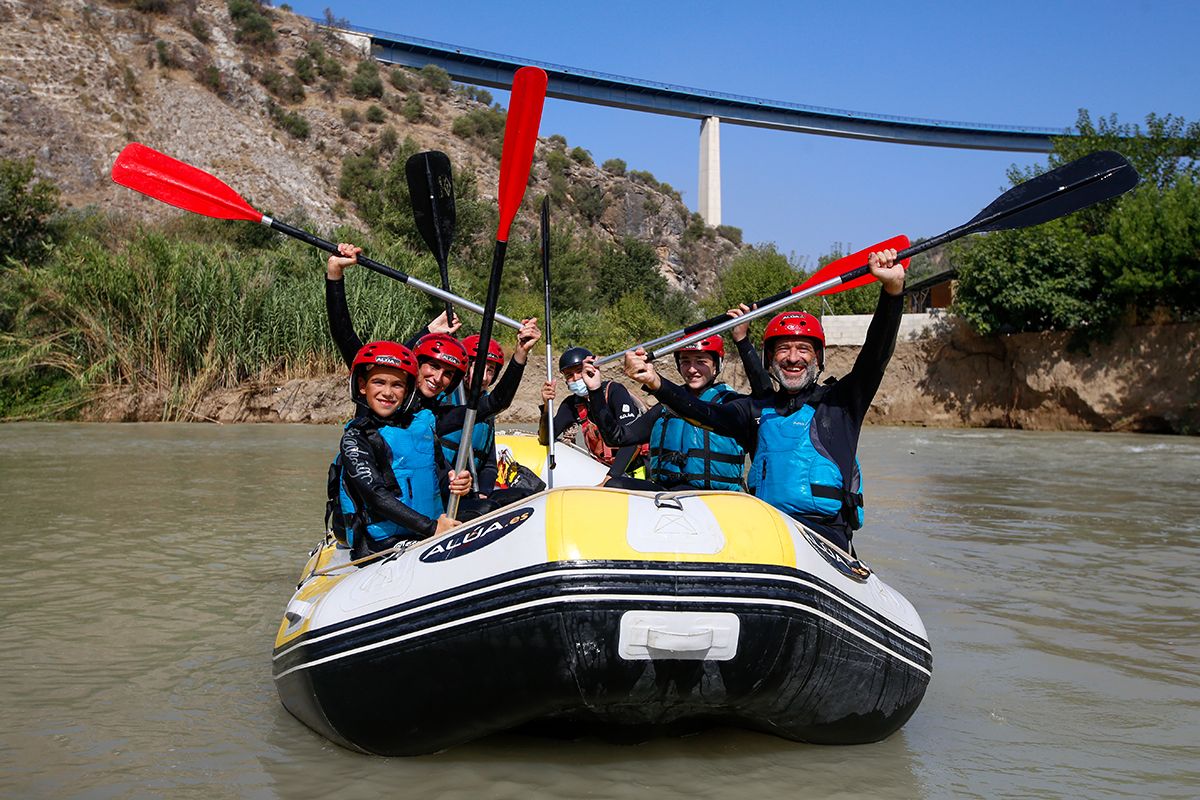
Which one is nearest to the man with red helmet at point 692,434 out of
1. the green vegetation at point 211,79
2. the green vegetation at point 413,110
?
the green vegetation at point 211,79

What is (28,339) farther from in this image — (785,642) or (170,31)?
(170,31)

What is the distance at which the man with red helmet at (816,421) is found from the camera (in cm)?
340

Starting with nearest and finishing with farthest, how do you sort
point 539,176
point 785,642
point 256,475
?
point 785,642 → point 256,475 → point 539,176

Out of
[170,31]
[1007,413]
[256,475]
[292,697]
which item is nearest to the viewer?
[292,697]

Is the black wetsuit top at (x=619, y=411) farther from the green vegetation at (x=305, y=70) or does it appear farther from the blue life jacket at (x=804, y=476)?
the green vegetation at (x=305, y=70)

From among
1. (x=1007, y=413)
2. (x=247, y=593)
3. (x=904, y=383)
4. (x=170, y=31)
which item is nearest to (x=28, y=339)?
(x=247, y=593)

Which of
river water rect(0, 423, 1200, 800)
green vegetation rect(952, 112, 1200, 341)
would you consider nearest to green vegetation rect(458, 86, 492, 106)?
green vegetation rect(952, 112, 1200, 341)

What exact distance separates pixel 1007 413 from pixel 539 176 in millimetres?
31192

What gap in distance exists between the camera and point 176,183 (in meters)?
5.20

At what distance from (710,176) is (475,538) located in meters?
54.0

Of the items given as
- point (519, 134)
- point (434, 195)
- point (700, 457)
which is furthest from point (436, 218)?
point (700, 457)

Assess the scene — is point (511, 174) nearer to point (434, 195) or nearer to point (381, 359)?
point (381, 359)

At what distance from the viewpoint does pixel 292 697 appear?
10.5 ft

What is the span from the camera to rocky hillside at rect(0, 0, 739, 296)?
103 ft
